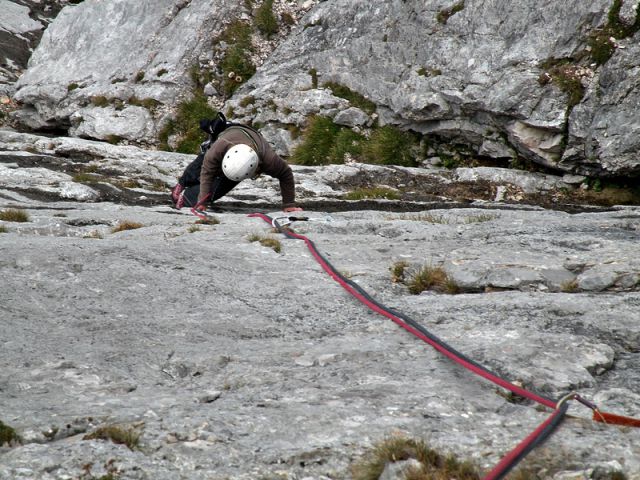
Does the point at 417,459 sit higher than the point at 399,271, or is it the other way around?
the point at 399,271

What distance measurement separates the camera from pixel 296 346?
5531mm

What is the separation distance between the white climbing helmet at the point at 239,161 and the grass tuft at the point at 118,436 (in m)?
9.05

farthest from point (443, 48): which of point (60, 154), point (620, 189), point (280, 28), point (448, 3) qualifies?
point (60, 154)

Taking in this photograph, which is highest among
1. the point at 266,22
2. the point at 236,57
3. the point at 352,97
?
the point at 266,22

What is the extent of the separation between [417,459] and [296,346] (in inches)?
85.8

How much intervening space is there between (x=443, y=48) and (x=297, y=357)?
1778cm

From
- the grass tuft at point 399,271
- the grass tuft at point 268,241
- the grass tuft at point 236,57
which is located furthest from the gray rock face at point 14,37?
the grass tuft at point 399,271

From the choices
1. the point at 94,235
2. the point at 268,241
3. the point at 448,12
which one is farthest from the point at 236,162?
the point at 448,12

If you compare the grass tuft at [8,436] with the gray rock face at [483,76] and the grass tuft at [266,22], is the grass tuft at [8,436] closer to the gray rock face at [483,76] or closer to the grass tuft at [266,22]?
the gray rock face at [483,76]

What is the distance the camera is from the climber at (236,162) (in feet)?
40.7

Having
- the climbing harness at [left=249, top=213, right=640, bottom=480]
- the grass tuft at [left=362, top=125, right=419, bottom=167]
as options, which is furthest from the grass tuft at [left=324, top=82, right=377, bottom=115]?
the climbing harness at [left=249, top=213, right=640, bottom=480]

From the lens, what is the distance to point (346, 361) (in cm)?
508

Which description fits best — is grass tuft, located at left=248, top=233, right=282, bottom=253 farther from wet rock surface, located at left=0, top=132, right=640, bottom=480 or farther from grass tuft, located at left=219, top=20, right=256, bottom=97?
grass tuft, located at left=219, top=20, right=256, bottom=97

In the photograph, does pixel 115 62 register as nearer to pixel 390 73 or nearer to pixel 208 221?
pixel 390 73
